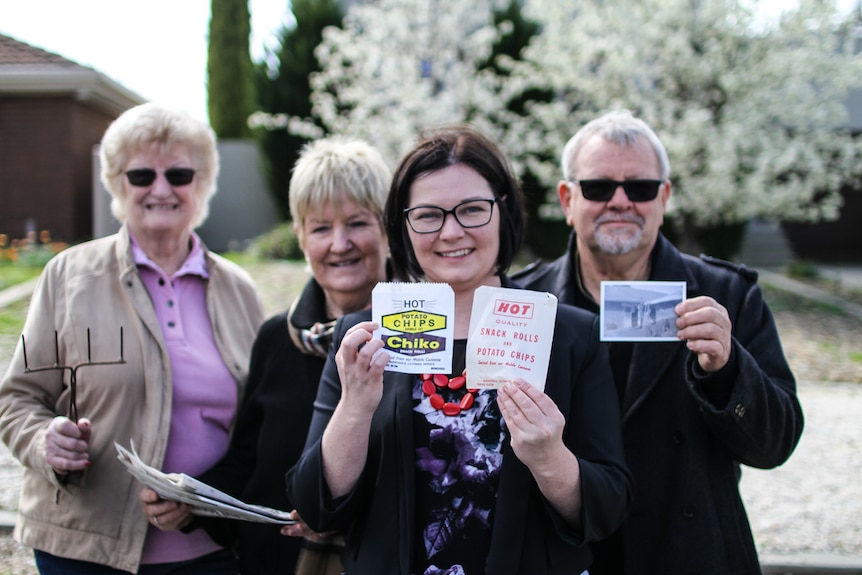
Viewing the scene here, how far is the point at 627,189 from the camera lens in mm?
2535

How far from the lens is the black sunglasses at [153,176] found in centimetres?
274

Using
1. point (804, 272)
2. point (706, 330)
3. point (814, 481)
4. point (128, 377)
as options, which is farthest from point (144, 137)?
point (804, 272)

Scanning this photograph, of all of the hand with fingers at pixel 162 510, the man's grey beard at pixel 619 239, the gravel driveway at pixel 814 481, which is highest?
the man's grey beard at pixel 619 239

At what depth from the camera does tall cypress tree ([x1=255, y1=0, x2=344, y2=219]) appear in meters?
16.6

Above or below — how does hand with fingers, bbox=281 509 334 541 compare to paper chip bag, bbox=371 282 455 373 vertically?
below

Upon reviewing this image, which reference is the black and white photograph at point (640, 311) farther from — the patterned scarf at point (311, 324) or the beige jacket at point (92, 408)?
the beige jacket at point (92, 408)

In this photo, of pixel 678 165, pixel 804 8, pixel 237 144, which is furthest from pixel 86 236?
pixel 804 8

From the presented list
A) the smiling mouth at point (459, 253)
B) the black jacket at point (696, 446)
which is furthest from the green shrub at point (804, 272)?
the smiling mouth at point (459, 253)

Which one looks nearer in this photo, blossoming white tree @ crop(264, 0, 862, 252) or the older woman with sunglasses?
the older woman with sunglasses

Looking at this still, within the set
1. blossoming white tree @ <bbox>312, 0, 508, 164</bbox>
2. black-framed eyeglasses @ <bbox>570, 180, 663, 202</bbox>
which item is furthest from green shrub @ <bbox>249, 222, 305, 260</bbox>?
black-framed eyeglasses @ <bbox>570, 180, 663, 202</bbox>

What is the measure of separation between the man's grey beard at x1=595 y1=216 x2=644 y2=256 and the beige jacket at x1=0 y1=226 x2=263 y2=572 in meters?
1.59

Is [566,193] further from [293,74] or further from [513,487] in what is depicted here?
[293,74]

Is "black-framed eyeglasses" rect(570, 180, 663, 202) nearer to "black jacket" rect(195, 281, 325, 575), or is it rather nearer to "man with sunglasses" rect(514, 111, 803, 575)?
"man with sunglasses" rect(514, 111, 803, 575)

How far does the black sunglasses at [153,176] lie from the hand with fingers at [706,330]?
1853 millimetres
